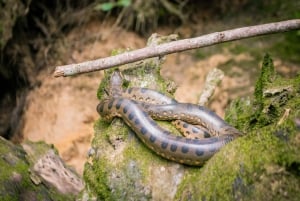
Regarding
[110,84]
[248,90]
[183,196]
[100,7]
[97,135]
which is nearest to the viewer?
[183,196]

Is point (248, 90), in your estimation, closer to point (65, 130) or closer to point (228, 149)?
point (65, 130)

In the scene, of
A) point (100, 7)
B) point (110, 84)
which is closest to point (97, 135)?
point (110, 84)

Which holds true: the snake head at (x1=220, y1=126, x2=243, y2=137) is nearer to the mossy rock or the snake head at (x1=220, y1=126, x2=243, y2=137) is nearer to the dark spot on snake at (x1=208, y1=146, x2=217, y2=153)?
the mossy rock

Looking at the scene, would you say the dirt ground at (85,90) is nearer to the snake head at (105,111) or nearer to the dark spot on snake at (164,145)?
the snake head at (105,111)

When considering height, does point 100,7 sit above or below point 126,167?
above

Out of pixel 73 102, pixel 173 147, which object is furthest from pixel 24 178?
pixel 73 102

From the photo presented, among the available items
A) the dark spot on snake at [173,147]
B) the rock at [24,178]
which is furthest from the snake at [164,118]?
the rock at [24,178]

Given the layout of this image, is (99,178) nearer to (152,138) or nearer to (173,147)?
(152,138)
